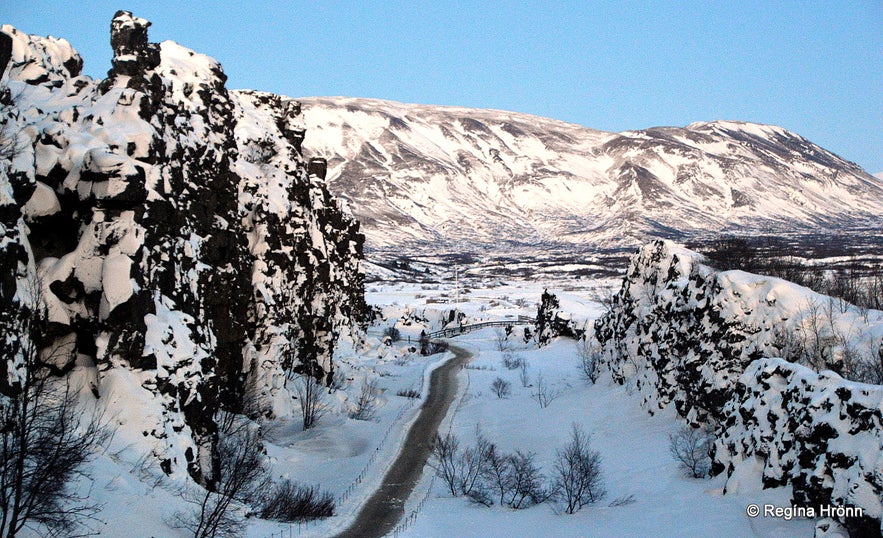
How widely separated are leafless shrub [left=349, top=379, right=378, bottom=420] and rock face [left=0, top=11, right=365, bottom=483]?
35.0ft

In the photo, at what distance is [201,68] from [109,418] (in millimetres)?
24563

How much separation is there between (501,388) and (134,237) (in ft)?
128

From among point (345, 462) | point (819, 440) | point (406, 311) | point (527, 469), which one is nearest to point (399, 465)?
point (345, 462)

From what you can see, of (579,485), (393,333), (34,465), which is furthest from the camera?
(393,333)

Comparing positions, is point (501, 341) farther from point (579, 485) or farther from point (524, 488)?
point (579, 485)

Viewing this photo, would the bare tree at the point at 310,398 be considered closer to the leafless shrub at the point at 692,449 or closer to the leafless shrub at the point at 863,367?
the leafless shrub at the point at 692,449

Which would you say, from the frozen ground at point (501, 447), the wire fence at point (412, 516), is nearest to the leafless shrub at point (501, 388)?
the frozen ground at point (501, 447)

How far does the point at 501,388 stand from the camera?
5762 cm

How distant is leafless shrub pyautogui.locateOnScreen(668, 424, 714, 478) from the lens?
970 inches

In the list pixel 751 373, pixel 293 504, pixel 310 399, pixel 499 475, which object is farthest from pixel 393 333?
pixel 751 373

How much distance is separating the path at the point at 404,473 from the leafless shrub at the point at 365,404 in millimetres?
3552

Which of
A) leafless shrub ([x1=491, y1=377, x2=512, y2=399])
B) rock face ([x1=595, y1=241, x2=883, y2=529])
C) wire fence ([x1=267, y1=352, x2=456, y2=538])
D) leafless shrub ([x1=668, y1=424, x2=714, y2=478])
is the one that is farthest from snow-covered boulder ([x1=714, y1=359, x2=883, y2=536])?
leafless shrub ([x1=491, y1=377, x2=512, y2=399])

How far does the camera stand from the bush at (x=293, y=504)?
82.6ft

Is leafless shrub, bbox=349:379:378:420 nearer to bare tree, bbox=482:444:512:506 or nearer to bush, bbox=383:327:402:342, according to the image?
bare tree, bbox=482:444:512:506
